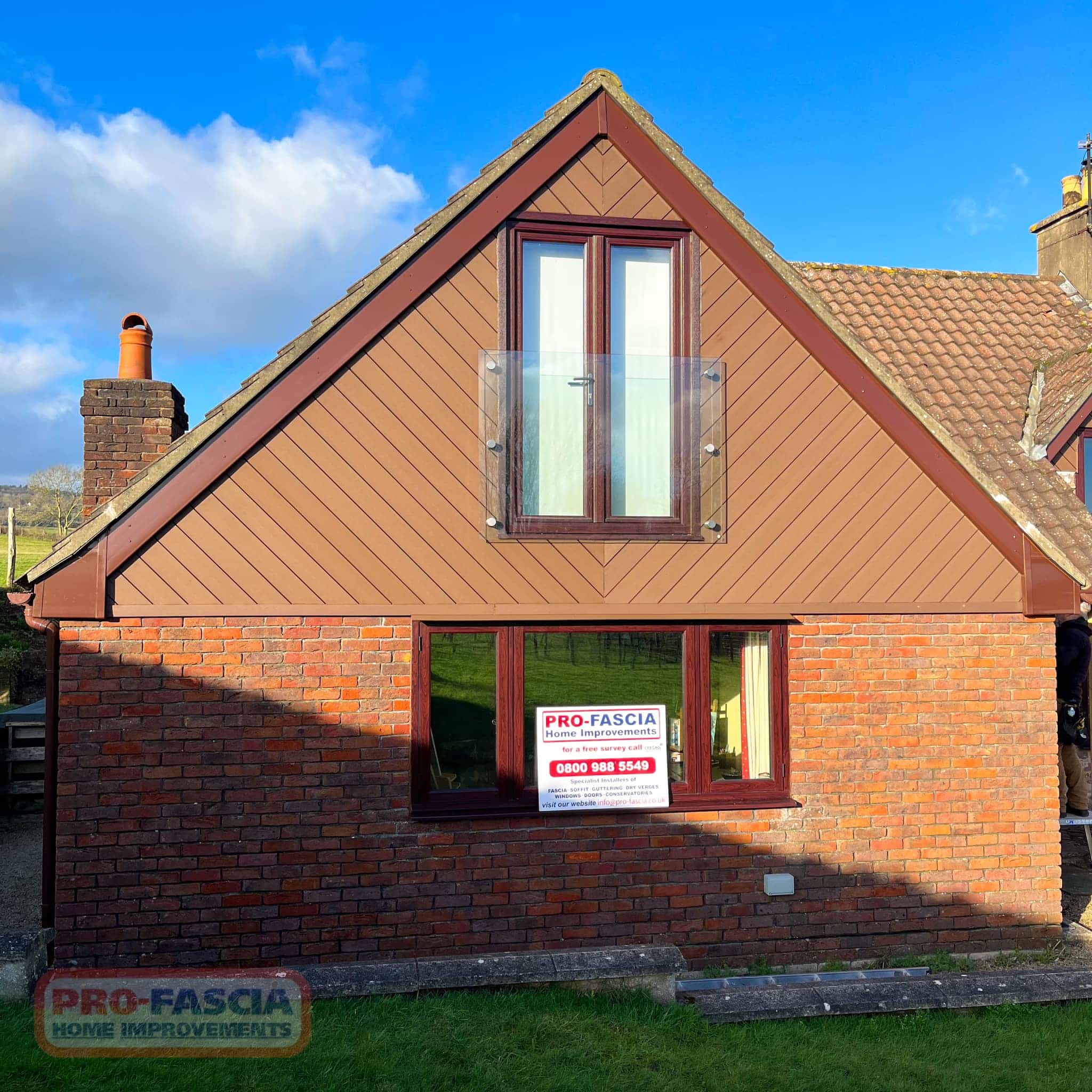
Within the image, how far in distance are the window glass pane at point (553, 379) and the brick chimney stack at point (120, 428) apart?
2.88 metres

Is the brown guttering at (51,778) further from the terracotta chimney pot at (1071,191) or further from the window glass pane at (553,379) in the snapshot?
the terracotta chimney pot at (1071,191)

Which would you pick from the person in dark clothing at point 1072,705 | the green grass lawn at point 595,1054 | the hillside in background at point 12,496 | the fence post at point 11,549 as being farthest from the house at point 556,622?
the hillside in background at point 12,496

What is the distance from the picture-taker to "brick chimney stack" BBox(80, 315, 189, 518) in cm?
763

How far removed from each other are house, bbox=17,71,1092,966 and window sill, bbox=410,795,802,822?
1.2 inches

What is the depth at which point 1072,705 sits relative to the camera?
30.3 feet

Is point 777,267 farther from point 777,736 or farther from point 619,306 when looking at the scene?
point 777,736

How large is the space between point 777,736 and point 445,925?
2.99 metres

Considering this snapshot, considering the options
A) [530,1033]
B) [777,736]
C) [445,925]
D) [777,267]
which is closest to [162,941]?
[445,925]

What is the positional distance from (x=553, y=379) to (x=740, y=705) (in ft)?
10.0

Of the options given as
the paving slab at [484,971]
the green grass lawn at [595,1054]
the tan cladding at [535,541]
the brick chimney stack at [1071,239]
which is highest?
the brick chimney stack at [1071,239]

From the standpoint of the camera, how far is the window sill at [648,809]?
23.6 ft

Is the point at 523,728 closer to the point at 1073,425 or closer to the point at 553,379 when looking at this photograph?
the point at 553,379

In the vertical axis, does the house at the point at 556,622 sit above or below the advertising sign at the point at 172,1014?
above

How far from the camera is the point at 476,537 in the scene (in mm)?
7395
